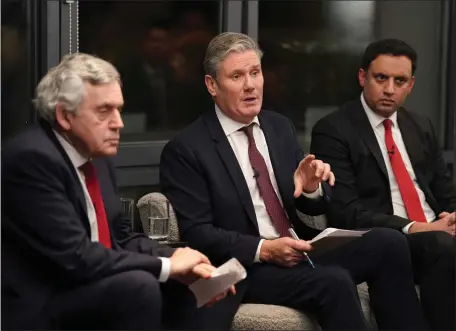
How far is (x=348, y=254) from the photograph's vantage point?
3.92 m

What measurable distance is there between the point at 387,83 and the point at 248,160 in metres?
0.85

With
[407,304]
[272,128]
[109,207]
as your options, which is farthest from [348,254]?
[109,207]

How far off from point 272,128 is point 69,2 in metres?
1.10

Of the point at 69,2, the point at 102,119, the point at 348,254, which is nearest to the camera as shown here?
the point at 102,119

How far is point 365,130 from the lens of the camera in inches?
174

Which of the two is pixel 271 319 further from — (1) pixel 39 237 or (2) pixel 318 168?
(1) pixel 39 237

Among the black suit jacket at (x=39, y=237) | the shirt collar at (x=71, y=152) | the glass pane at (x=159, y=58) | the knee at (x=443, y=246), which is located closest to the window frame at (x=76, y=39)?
the glass pane at (x=159, y=58)

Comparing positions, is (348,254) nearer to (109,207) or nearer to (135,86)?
(109,207)

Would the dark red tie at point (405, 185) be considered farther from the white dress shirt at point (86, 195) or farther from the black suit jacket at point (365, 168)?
the white dress shirt at point (86, 195)

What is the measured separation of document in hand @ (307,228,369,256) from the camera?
3.64m

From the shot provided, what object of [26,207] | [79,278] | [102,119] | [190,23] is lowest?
[79,278]

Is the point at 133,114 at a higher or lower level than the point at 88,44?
lower

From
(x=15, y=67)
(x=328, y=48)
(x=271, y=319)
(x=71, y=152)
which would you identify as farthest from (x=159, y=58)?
(x=271, y=319)

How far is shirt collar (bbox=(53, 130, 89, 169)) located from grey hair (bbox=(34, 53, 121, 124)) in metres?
0.06
